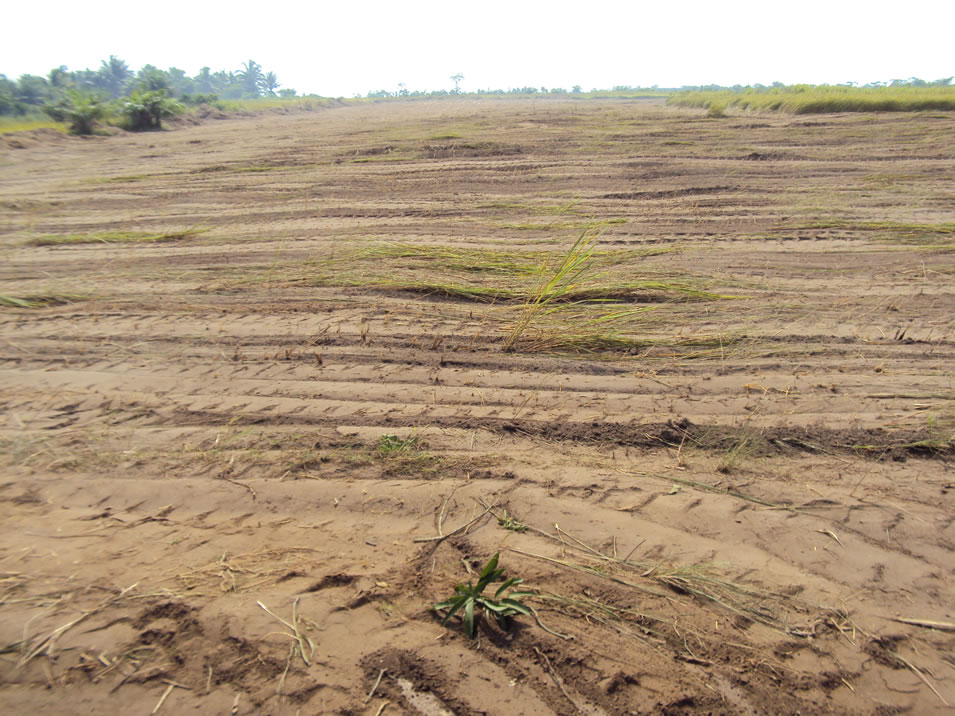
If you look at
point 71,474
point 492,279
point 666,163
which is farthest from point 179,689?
point 666,163

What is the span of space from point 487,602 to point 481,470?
78 cm

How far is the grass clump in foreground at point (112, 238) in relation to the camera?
614 centimetres

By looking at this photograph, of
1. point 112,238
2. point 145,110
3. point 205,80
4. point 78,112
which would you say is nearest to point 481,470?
point 112,238

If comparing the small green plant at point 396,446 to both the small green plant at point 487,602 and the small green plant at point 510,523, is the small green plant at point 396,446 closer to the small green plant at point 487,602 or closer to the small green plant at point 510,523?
the small green plant at point 510,523

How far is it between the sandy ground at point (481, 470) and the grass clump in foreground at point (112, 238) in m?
0.12

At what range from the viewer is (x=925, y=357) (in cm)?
339

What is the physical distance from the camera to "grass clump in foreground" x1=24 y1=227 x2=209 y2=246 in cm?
614

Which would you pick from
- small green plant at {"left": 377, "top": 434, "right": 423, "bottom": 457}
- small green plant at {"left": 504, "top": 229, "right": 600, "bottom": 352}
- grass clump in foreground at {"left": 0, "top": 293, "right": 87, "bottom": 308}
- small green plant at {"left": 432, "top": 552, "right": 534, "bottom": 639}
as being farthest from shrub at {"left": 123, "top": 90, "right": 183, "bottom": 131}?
small green plant at {"left": 432, "top": 552, "right": 534, "bottom": 639}

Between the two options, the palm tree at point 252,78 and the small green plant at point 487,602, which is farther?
the palm tree at point 252,78

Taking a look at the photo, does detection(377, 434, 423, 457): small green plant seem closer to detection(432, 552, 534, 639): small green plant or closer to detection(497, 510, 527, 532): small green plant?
detection(497, 510, 527, 532): small green plant

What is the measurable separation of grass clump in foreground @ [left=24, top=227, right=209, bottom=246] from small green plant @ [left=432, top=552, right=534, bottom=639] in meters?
5.82

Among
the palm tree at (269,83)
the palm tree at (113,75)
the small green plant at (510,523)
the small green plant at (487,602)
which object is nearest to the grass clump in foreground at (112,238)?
the small green plant at (510,523)

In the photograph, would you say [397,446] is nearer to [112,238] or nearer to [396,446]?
[396,446]

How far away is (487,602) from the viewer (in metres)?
1.82
